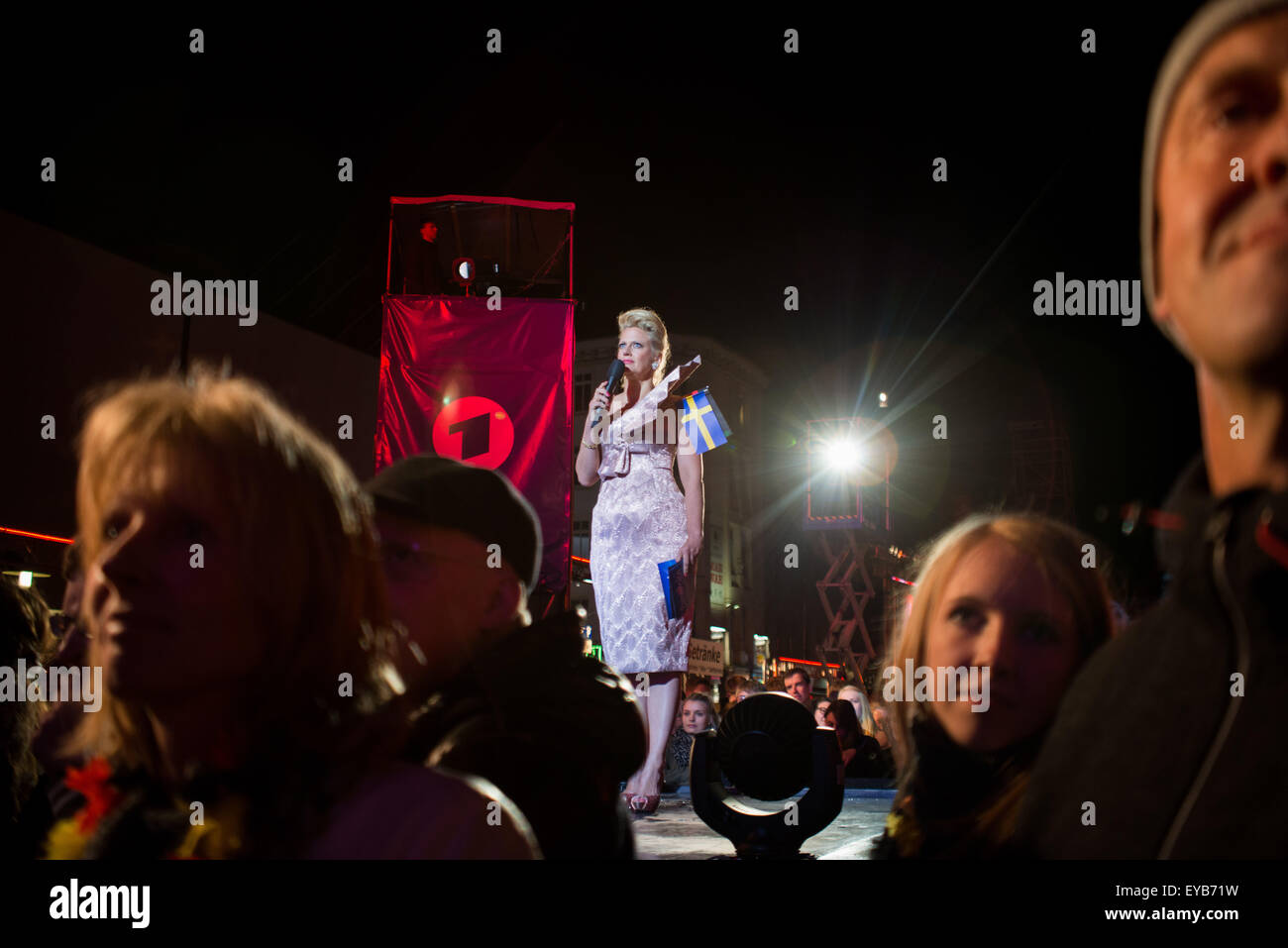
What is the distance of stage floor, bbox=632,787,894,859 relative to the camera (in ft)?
10.3

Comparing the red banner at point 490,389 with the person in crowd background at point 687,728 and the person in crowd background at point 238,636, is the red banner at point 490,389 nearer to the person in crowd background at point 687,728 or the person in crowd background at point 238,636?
the person in crowd background at point 687,728

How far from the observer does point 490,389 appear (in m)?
5.18

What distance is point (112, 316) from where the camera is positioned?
4.93 m

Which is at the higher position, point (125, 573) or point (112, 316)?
point (112, 316)

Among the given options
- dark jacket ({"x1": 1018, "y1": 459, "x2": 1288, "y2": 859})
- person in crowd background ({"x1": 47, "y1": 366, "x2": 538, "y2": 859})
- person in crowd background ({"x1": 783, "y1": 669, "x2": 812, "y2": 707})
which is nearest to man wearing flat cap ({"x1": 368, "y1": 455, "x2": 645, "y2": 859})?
person in crowd background ({"x1": 47, "y1": 366, "x2": 538, "y2": 859})

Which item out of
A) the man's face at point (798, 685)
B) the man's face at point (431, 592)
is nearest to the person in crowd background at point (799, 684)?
the man's face at point (798, 685)

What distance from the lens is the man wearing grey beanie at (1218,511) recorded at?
37.1 inches

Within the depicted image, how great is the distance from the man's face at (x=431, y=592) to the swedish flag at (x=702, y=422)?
2594 mm

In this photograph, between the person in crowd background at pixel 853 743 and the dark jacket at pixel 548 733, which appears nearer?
the dark jacket at pixel 548 733
